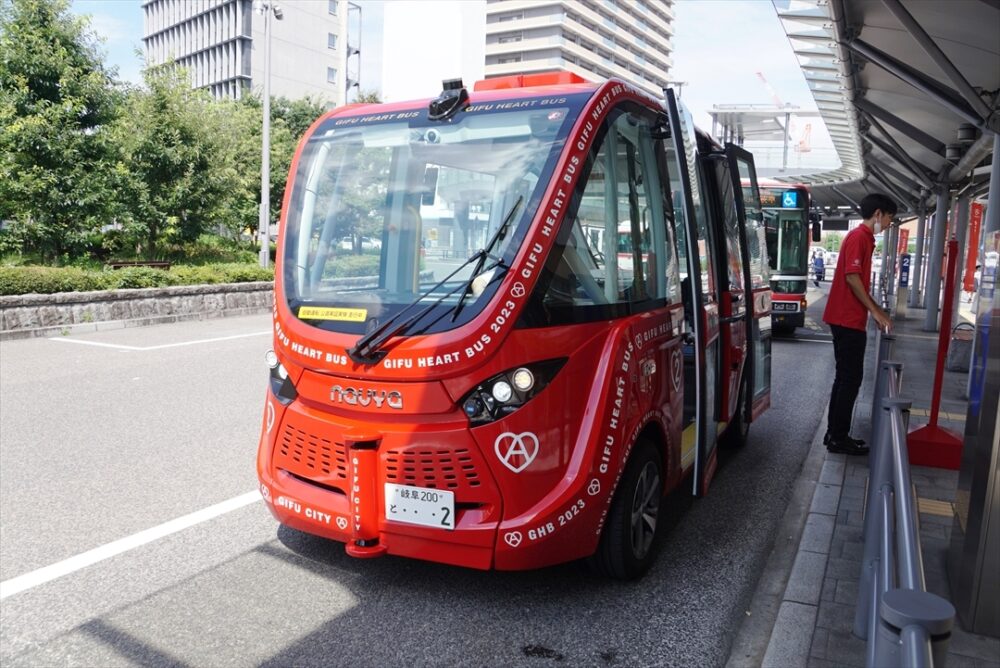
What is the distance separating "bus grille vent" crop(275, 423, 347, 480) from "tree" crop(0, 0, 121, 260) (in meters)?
15.9

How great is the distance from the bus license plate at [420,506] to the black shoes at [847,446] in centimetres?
429

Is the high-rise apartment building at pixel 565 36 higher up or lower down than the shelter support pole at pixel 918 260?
higher up

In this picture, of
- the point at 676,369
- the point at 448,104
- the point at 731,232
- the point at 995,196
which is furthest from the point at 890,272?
the point at 448,104

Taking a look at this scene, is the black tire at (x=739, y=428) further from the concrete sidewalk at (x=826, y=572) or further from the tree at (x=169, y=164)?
the tree at (x=169, y=164)

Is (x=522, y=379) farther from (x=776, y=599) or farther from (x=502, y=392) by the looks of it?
(x=776, y=599)

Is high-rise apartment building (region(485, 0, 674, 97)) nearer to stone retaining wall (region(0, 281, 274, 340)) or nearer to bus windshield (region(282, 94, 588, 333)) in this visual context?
stone retaining wall (region(0, 281, 274, 340))

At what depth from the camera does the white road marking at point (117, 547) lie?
158 inches

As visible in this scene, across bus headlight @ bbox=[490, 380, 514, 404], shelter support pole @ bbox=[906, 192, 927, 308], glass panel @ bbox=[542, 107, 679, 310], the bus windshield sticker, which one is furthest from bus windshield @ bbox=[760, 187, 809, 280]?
bus headlight @ bbox=[490, 380, 514, 404]

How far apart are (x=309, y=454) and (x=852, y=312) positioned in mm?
4502

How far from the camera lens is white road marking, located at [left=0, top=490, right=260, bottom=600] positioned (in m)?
4.02

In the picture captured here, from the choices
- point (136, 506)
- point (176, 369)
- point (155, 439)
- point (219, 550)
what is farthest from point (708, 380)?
point (176, 369)

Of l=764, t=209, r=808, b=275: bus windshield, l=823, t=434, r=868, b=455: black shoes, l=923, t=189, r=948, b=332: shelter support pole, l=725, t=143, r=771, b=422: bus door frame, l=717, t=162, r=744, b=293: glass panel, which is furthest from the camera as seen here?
l=923, t=189, r=948, b=332: shelter support pole

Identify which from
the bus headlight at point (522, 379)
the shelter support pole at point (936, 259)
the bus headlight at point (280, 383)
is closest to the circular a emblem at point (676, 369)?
the bus headlight at point (522, 379)

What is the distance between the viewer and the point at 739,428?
6.87 m
